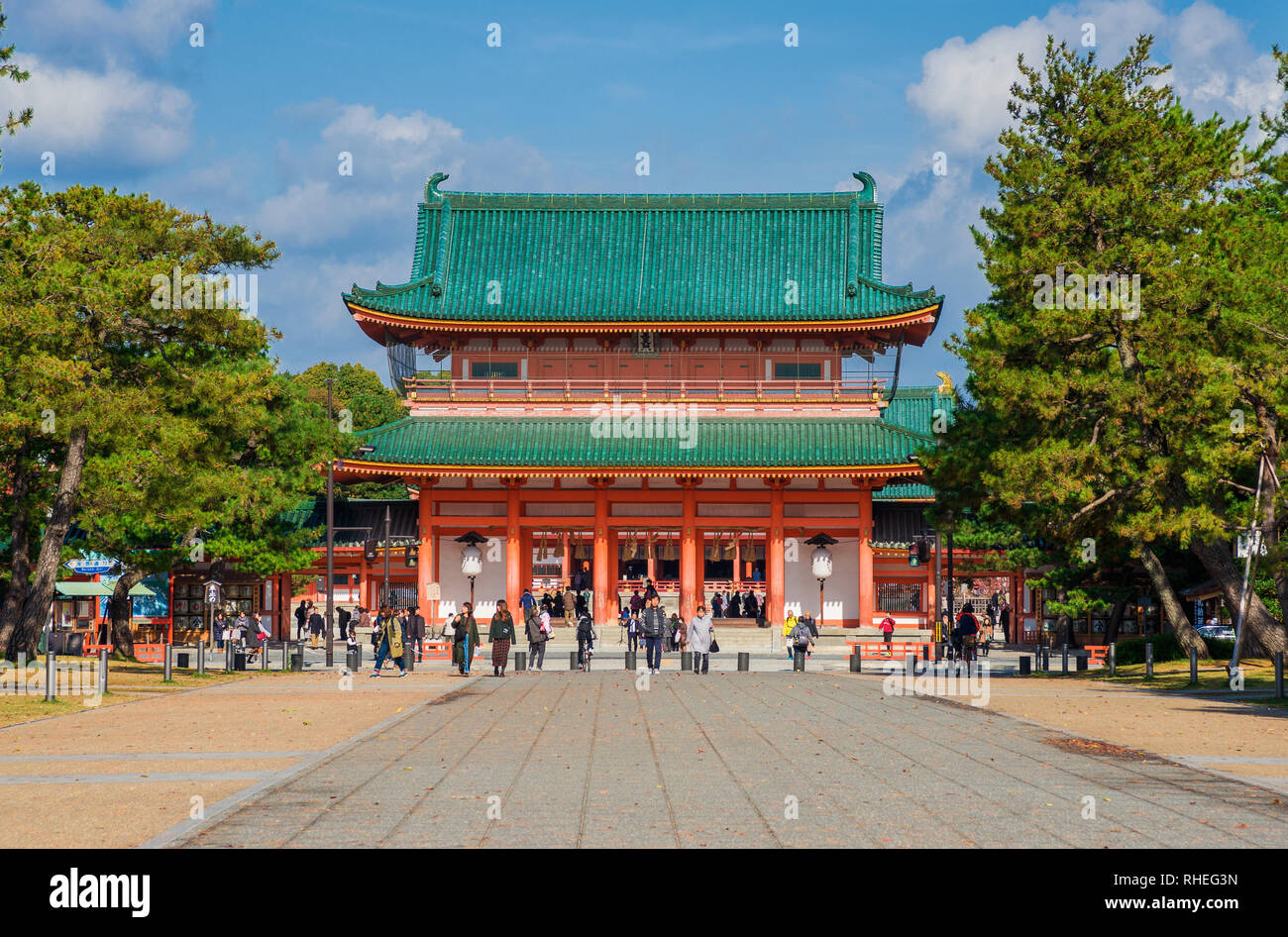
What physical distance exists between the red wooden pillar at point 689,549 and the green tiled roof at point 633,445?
5.51ft

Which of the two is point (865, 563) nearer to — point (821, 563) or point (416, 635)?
point (821, 563)

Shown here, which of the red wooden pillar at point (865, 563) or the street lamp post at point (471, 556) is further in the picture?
the red wooden pillar at point (865, 563)

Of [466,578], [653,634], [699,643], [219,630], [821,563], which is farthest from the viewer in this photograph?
[466,578]

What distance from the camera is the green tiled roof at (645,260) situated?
52.0 m

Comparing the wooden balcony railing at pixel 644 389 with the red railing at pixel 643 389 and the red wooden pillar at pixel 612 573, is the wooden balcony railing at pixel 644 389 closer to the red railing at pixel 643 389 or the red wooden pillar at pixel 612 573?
the red railing at pixel 643 389

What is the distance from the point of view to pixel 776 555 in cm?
5019

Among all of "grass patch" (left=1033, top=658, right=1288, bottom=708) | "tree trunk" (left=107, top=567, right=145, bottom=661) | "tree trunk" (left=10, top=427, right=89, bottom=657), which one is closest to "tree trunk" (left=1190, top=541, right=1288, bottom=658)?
"grass patch" (left=1033, top=658, right=1288, bottom=708)

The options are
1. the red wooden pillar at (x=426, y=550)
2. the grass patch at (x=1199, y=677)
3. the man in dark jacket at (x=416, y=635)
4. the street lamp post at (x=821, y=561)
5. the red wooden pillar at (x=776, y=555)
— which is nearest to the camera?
the grass patch at (x=1199, y=677)

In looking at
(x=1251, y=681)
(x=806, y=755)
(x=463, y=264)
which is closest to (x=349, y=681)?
(x=806, y=755)

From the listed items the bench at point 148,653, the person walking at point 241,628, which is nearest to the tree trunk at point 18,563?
the bench at point 148,653

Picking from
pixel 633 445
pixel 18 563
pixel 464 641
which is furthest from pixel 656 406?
pixel 18 563

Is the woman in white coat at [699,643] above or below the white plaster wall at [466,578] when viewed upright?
below

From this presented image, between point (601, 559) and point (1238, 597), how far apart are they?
82.5 ft

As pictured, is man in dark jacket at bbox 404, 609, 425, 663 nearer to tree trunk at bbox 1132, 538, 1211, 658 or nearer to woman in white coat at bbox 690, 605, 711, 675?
woman in white coat at bbox 690, 605, 711, 675
